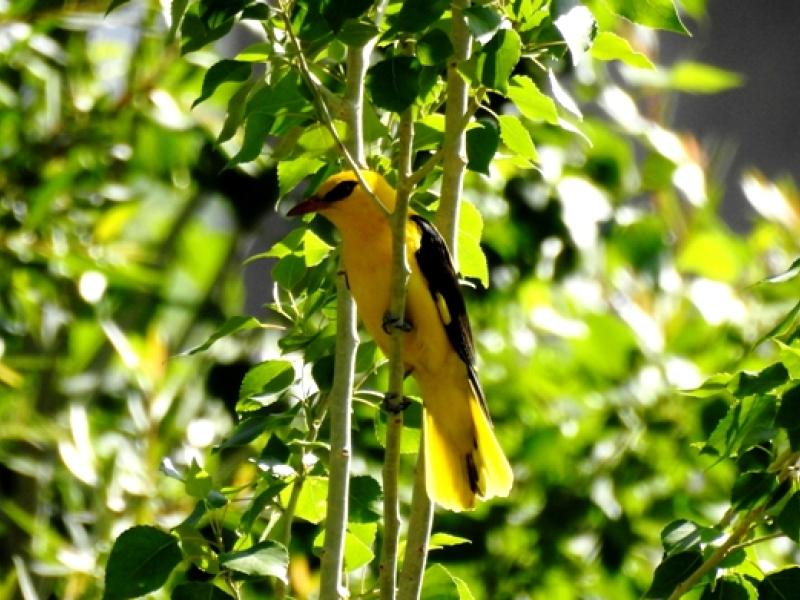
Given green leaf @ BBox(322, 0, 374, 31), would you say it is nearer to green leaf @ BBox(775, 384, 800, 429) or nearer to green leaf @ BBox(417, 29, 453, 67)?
green leaf @ BBox(417, 29, 453, 67)

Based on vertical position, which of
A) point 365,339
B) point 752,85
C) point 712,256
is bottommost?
point 752,85

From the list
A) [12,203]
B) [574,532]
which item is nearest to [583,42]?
[574,532]

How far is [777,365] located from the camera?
1.87 m

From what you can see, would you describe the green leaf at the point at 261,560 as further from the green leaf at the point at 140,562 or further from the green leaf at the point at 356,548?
the green leaf at the point at 356,548

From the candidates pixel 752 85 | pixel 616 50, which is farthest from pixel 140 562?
pixel 752 85

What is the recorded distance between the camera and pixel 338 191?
8.30ft

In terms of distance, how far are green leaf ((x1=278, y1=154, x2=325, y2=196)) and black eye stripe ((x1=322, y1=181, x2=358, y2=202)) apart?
33cm

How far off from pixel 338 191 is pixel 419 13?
2.66 ft

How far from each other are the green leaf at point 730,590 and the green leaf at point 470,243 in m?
0.57

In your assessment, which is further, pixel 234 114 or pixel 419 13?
pixel 234 114

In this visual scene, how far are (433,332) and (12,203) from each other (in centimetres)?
204

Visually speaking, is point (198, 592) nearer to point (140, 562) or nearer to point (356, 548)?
point (140, 562)

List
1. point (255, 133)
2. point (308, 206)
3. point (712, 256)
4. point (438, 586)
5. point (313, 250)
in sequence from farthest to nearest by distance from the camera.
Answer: point (712, 256), point (308, 206), point (313, 250), point (438, 586), point (255, 133)

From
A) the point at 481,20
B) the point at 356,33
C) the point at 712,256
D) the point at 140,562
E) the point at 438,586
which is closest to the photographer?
the point at 481,20
